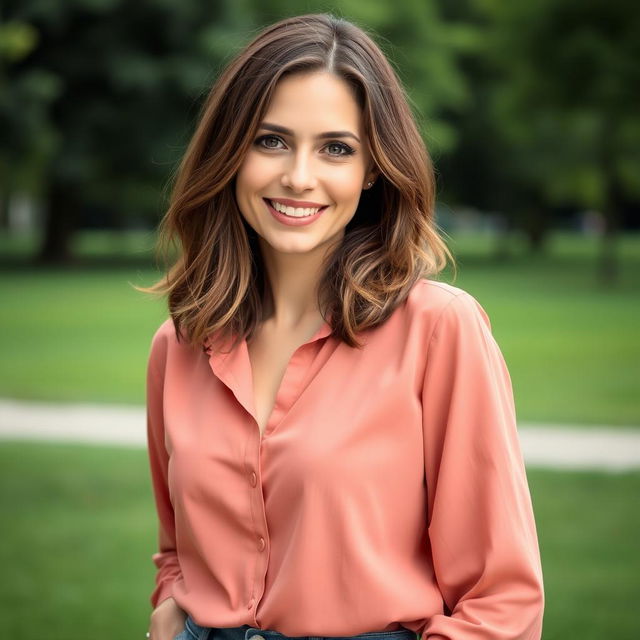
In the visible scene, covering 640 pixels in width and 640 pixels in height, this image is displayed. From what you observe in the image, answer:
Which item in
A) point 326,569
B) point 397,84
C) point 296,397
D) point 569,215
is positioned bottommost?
point 569,215

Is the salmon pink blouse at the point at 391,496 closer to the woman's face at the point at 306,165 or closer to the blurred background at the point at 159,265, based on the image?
the woman's face at the point at 306,165

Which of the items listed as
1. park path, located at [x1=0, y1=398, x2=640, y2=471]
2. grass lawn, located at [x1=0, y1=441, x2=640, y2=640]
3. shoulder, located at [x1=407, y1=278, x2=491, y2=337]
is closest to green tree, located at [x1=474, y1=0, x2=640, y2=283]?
park path, located at [x1=0, y1=398, x2=640, y2=471]

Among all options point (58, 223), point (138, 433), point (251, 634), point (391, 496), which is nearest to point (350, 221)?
point (391, 496)

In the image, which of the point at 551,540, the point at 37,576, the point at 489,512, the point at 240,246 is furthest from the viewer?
the point at 551,540

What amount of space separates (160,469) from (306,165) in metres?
0.94

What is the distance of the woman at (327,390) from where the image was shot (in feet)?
6.97

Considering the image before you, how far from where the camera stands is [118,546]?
6762 mm

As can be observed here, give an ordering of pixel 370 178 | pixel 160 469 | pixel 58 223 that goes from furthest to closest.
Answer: pixel 58 223, pixel 160 469, pixel 370 178

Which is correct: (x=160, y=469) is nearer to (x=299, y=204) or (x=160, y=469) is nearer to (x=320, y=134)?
(x=299, y=204)

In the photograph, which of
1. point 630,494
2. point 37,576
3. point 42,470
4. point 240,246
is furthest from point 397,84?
point 42,470

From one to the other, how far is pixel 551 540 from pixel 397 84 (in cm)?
483

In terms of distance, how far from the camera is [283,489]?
2.18m

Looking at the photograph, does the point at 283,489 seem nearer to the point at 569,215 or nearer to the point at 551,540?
the point at 551,540

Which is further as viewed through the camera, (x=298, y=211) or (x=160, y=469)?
(x=160, y=469)
